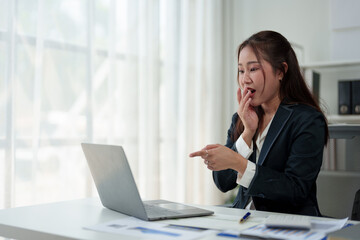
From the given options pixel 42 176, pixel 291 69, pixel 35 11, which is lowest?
pixel 42 176

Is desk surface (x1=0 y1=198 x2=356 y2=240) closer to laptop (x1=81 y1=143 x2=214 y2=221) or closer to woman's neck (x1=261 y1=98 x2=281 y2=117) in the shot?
laptop (x1=81 y1=143 x2=214 y2=221)

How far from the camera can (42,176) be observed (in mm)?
2281

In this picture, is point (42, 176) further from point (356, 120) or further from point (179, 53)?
point (356, 120)

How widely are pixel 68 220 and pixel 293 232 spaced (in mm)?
555

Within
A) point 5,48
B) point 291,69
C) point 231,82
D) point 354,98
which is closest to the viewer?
point 291,69

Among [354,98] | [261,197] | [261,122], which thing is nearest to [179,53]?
[354,98]

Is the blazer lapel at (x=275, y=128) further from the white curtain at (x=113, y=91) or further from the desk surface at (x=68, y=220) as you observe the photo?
the white curtain at (x=113, y=91)

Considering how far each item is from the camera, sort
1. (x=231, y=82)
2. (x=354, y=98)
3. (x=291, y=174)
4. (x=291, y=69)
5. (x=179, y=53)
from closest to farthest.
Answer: (x=291, y=174), (x=291, y=69), (x=354, y=98), (x=179, y=53), (x=231, y=82)

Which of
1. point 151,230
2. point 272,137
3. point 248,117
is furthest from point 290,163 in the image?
point 151,230

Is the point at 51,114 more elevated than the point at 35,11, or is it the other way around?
the point at 35,11

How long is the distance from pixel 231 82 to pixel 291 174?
2482 mm

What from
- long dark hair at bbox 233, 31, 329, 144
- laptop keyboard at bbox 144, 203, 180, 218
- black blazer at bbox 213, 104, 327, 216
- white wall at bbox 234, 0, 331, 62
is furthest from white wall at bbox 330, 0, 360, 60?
laptop keyboard at bbox 144, 203, 180, 218

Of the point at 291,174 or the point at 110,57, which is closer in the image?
the point at 291,174

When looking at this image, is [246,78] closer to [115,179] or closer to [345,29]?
[115,179]
